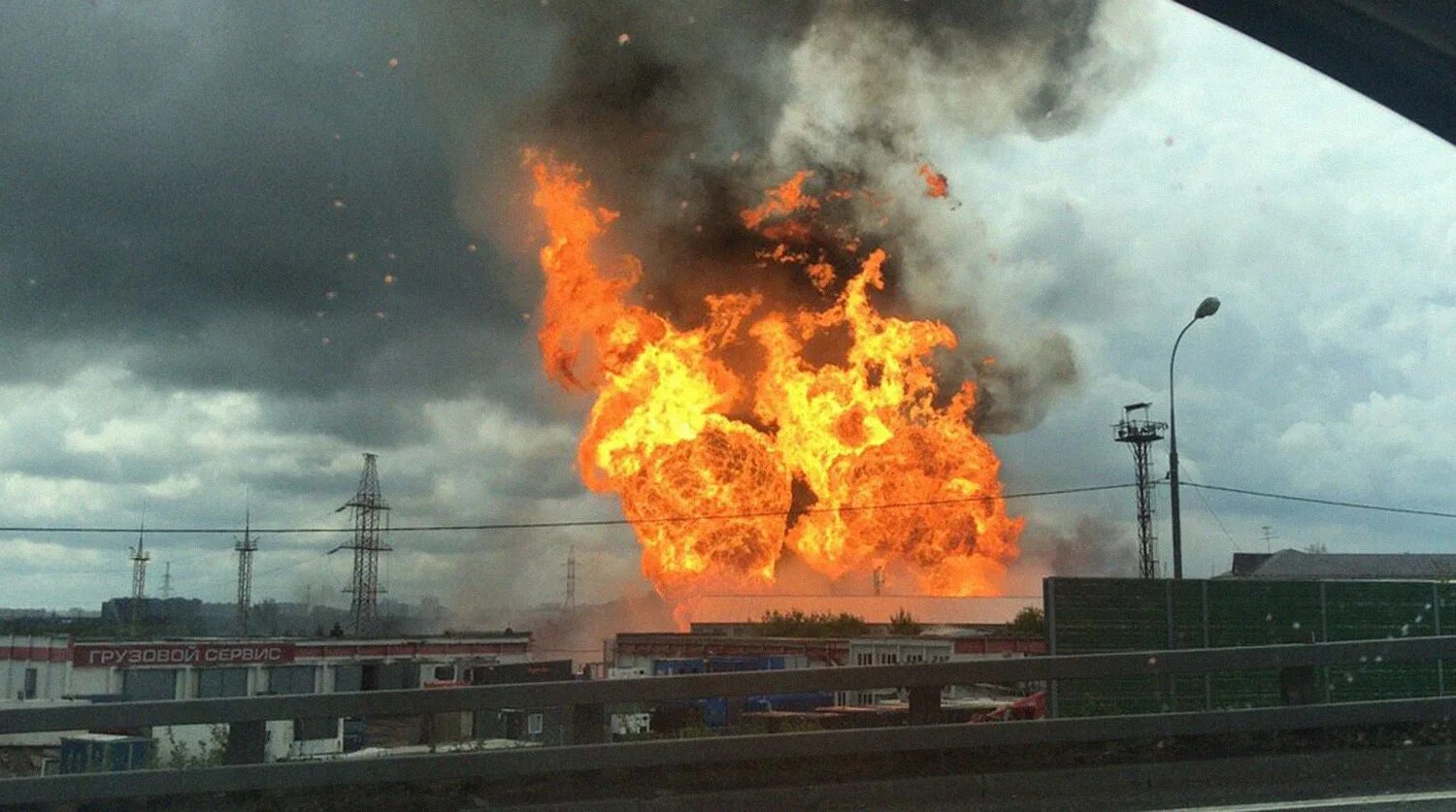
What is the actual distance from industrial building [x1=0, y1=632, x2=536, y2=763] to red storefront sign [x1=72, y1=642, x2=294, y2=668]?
Answer: 0.04 m

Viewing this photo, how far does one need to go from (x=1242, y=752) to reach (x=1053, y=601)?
747 cm

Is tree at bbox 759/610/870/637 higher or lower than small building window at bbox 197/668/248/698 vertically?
higher

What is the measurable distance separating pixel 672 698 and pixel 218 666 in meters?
49.3

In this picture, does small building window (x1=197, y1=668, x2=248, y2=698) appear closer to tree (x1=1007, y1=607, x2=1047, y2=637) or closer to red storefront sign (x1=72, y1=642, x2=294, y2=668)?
red storefront sign (x1=72, y1=642, x2=294, y2=668)

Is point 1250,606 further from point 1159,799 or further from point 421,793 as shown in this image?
point 421,793

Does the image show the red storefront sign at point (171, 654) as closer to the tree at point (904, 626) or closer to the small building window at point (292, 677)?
the small building window at point (292, 677)

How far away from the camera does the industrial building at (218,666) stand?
48.3 metres

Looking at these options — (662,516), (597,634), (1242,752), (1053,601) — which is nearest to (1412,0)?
(1242,752)

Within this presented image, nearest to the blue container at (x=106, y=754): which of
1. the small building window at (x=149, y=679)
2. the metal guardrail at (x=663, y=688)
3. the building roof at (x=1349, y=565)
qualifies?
the metal guardrail at (x=663, y=688)

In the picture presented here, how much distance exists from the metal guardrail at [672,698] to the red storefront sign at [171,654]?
4946cm

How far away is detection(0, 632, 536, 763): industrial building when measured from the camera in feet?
159

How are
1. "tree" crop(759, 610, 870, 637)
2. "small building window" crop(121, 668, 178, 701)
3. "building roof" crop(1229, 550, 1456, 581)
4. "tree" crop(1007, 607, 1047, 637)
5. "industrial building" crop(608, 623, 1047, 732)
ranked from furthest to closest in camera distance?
1. "building roof" crop(1229, 550, 1456, 581)
2. "tree" crop(759, 610, 870, 637)
3. "small building window" crop(121, 668, 178, 701)
4. "tree" crop(1007, 607, 1047, 637)
5. "industrial building" crop(608, 623, 1047, 732)

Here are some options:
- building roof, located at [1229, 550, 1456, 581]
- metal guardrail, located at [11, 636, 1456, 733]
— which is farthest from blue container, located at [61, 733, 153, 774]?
building roof, located at [1229, 550, 1456, 581]

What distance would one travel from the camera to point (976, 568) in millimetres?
65438
